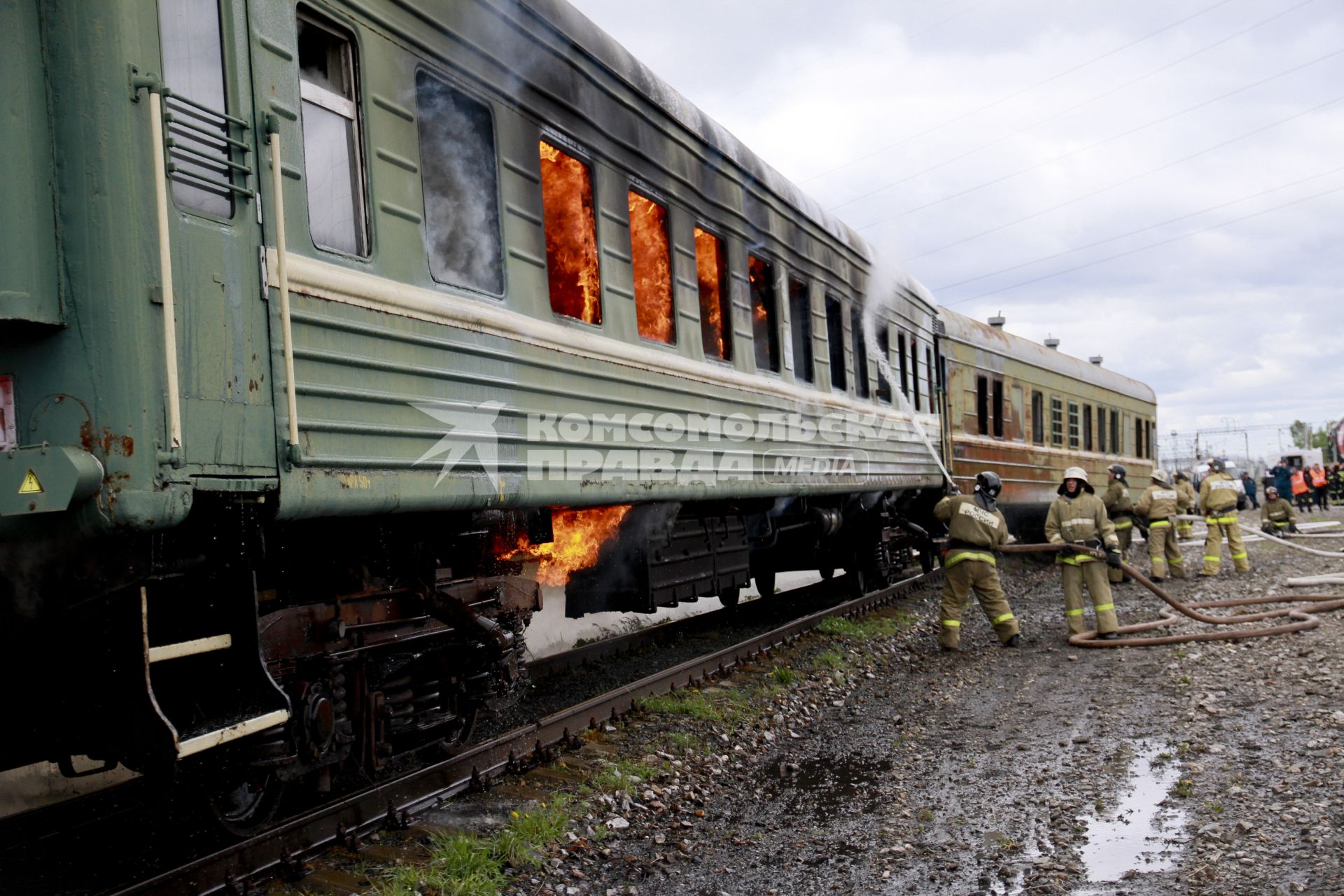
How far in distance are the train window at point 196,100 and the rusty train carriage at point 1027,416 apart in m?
10.7

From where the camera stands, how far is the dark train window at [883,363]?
35.0ft

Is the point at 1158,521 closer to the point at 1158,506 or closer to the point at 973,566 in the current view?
the point at 1158,506

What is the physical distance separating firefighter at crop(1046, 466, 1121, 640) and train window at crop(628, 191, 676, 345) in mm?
4572

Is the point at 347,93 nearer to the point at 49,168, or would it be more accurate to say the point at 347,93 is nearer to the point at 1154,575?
the point at 49,168

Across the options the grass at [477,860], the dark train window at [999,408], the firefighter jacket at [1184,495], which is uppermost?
the dark train window at [999,408]

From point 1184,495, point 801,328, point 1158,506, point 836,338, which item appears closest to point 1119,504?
point 1158,506

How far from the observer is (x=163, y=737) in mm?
3086

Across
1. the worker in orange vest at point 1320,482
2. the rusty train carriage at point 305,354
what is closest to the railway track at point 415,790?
the rusty train carriage at point 305,354

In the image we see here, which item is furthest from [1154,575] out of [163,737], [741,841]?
[163,737]

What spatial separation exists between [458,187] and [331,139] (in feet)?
2.50

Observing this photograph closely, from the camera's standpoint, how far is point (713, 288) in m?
7.30

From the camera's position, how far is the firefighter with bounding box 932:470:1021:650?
8969mm

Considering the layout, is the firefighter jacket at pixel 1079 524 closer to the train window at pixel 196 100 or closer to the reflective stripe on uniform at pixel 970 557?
the reflective stripe on uniform at pixel 970 557

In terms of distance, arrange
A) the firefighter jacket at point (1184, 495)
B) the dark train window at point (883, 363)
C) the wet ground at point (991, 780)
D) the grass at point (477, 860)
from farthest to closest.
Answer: the firefighter jacket at point (1184, 495) → the dark train window at point (883, 363) → the wet ground at point (991, 780) → the grass at point (477, 860)
